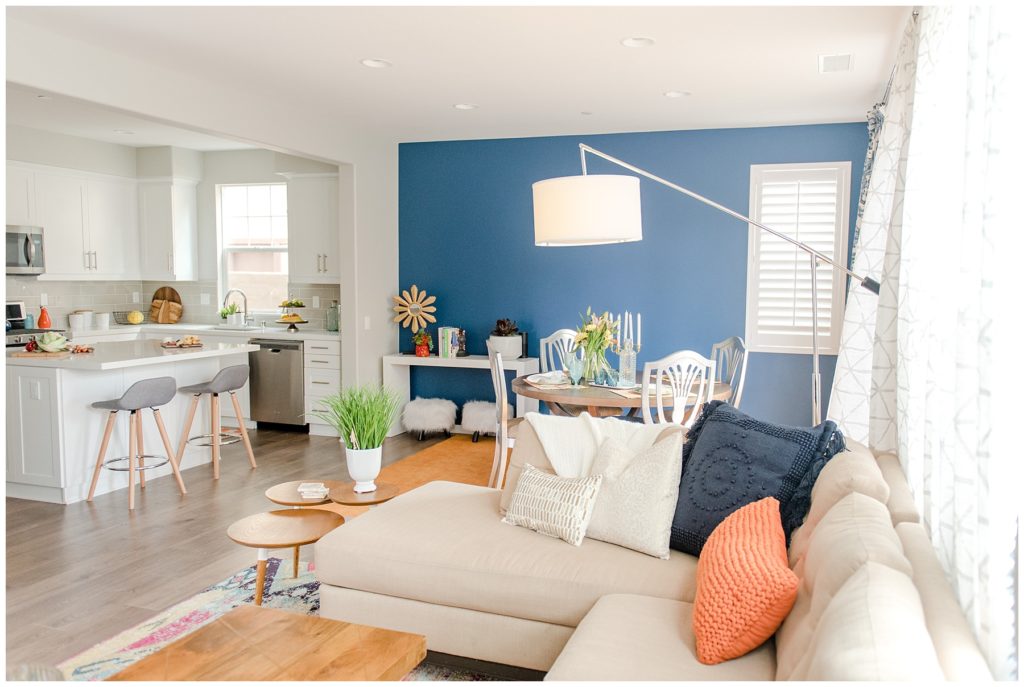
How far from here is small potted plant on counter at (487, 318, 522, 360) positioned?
6.57 m

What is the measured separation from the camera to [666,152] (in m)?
6.38

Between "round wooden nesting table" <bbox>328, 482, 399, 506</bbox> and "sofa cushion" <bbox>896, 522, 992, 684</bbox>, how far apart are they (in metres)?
2.07

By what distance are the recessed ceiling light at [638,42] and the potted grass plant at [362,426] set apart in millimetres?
2090

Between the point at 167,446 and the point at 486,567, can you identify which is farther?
the point at 167,446

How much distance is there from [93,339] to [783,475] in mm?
6568

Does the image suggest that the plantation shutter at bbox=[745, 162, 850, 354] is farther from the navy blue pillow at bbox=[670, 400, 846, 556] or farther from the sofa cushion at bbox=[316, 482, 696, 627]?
the sofa cushion at bbox=[316, 482, 696, 627]

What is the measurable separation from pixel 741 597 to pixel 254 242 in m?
7.01

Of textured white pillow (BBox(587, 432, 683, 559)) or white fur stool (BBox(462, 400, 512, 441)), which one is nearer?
textured white pillow (BBox(587, 432, 683, 559))

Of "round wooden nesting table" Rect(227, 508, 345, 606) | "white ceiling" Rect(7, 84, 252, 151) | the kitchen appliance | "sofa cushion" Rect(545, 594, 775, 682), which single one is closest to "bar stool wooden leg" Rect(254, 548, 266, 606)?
"round wooden nesting table" Rect(227, 508, 345, 606)

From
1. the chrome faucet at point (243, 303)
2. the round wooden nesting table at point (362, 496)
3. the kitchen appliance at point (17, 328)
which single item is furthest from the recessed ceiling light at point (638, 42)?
the kitchen appliance at point (17, 328)

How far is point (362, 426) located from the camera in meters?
3.47

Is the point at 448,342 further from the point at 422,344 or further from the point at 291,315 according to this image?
the point at 291,315

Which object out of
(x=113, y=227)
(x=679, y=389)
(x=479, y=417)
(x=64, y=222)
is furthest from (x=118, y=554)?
(x=113, y=227)

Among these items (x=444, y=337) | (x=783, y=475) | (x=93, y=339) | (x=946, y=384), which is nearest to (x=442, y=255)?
(x=444, y=337)
